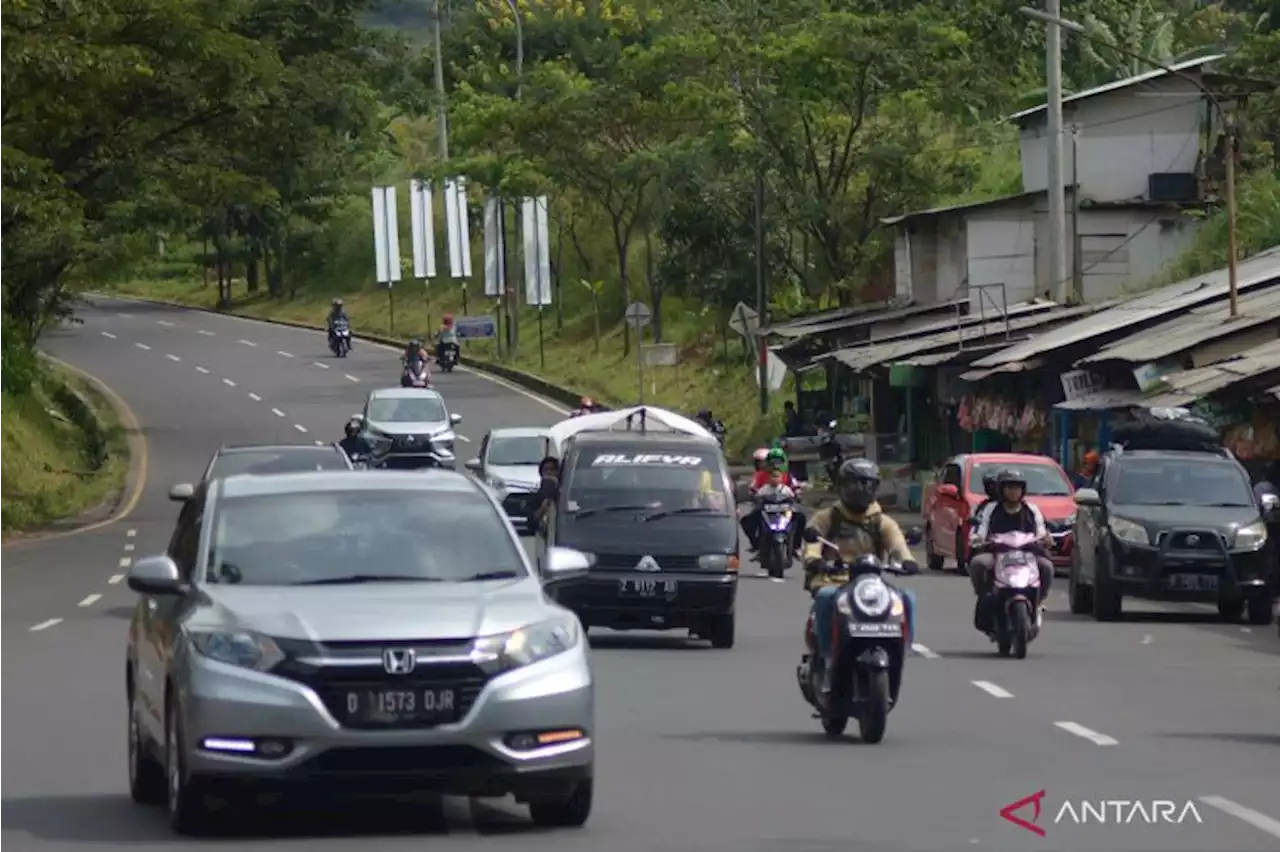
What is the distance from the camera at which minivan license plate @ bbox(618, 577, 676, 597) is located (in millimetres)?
21688

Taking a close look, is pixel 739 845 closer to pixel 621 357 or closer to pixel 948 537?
pixel 948 537

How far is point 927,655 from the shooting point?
21109 mm

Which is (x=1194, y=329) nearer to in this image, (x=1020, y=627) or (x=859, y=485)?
(x=1020, y=627)

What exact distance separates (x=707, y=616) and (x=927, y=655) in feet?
6.50

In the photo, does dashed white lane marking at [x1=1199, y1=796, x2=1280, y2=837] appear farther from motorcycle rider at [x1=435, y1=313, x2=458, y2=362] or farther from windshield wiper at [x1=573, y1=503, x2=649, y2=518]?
motorcycle rider at [x1=435, y1=313, x2=458, y2=362]

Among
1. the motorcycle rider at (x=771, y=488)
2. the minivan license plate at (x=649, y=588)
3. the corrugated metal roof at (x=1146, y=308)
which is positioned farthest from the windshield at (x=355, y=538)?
the corrugated metal roof at (x=1146, y=308)

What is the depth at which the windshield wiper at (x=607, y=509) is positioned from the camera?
22469 millimetres

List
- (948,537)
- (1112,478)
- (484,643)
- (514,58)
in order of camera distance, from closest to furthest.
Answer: (484,643) → (1112,478) → (948,537) → (514,58)

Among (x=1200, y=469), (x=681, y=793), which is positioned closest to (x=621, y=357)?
(x=1200, y=469)

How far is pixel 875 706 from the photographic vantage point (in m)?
14.3

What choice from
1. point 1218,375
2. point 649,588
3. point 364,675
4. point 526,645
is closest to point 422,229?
point 1218,375

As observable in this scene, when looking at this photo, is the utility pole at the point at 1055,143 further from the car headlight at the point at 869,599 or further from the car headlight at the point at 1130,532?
the car headlight at the point at 869,599

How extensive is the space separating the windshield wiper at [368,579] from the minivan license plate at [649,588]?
10596 mm

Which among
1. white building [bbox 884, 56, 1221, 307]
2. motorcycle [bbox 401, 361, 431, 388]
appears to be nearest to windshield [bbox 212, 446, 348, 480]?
white building [bbox 884, 56, 1221, 307]
